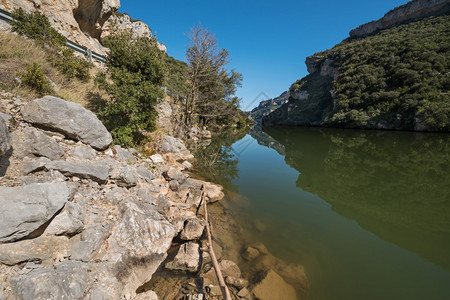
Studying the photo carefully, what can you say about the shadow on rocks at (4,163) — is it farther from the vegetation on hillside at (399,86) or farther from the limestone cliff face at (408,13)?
the limestone cliff face at (408,13)

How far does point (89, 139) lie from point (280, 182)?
28.2ft

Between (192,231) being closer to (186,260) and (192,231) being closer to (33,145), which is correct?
(186,260)

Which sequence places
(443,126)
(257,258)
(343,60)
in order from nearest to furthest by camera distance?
(257,258) < (443,126) < (343,60)

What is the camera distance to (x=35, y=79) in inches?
249

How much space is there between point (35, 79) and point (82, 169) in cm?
472

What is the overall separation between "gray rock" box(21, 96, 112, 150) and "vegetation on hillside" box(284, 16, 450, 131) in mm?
43391

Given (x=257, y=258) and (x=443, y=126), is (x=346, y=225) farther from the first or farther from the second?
(x=443, y=126)

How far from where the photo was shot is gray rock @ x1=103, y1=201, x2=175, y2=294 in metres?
3.42

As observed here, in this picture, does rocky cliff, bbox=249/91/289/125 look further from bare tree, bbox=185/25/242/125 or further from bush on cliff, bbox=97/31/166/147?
bush on cliff, bbox=97/31/166/147

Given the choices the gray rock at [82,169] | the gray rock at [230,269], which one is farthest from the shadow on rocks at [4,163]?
the gray rock at [230,269]

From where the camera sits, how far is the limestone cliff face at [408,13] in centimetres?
5955

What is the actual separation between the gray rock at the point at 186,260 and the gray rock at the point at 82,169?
113 inches

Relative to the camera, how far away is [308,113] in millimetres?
58062

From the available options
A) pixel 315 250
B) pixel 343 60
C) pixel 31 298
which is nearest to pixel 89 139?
pixel 31 298
